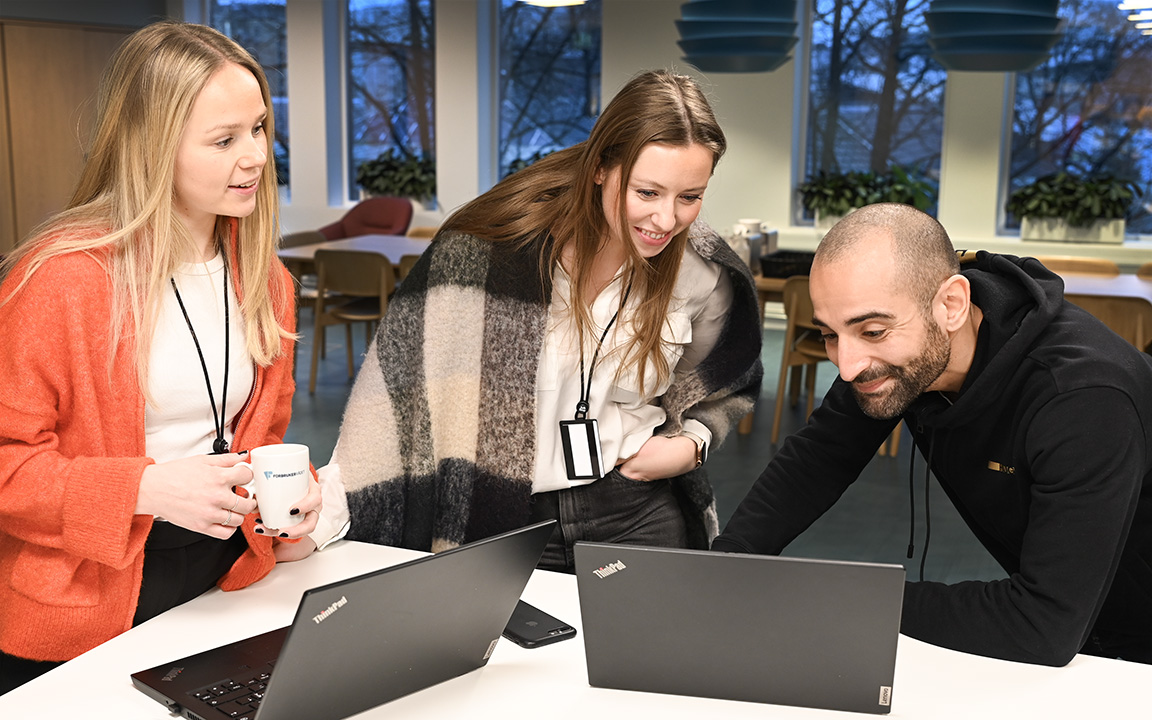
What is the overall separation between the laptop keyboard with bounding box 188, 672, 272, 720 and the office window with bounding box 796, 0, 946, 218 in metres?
8.49

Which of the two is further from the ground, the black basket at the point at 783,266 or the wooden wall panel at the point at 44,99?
the wooden wall panel at the point at 44,99

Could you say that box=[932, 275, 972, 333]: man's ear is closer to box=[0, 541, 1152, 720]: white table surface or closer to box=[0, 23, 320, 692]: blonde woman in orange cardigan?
box=[0, 541, 1152, 720]: white table surface

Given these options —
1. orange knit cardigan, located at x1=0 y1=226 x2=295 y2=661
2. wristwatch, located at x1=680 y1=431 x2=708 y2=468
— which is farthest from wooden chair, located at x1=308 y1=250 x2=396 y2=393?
orange knit cardigan, located at x1=0 y1=226 x2=295 y2=661

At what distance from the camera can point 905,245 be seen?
1526 mm

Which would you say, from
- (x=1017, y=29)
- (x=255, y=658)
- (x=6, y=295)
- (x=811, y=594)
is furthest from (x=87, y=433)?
(x=1017, y=29)

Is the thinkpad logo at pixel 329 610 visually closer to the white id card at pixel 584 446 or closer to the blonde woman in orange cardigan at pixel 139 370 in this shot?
the blonde woman in orange cardigan at pixel 139 370

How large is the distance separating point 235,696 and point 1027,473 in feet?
3.84

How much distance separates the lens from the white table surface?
1.23 meters

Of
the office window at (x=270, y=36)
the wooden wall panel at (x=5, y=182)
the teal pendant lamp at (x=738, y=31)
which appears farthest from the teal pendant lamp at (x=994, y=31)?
the office window at (x=270, y=36)

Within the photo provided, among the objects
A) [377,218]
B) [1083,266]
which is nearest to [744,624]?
[1083,266]

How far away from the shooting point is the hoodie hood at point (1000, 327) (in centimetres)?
155

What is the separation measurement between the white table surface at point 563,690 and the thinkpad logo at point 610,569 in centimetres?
17

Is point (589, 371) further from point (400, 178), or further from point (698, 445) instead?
point (400, 178)

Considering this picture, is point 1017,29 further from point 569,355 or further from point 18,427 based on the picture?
point 18,427
